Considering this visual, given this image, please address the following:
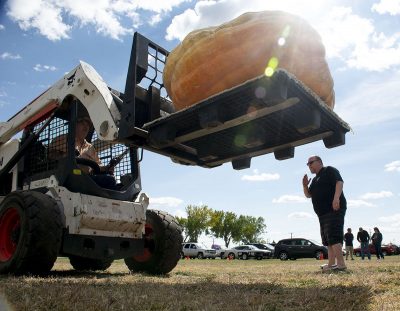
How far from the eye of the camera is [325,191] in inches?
242

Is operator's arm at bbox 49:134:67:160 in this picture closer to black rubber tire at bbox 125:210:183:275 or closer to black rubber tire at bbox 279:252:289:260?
black rubber tire at bbox 125:210:183:275

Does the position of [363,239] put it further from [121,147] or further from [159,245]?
[121,147]

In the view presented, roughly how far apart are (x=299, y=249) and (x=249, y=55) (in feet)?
87.9

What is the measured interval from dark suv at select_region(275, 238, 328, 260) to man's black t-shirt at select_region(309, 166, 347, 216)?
23.4 m

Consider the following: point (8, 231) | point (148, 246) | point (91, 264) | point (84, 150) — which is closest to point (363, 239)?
point (91, 264)

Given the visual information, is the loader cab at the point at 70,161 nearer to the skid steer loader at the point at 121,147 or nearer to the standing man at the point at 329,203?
the skid steer loader at the point at 121,147

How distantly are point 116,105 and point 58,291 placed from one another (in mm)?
2693

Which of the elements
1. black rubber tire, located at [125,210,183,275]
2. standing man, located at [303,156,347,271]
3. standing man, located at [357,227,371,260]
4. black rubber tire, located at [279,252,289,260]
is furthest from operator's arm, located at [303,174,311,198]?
black rubber tire, located at [279,252,289,260]

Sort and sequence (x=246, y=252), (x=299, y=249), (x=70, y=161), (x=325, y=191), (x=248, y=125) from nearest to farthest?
1. (x=248, y=125)
2. (x=70, y=161)
3. (x=325, y=191)
4. (x=299, y=249)
5. (x=246, y=252)

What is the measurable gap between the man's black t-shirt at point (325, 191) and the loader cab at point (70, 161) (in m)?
2.60

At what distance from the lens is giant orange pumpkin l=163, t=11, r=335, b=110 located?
408 centimetres

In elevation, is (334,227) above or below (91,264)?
above

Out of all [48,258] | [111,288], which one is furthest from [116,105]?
[111,288]

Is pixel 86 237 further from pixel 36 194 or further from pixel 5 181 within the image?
pixel 5 181
